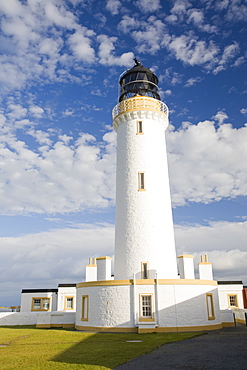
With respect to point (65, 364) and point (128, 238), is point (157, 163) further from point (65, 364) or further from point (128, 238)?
point (65, 364)

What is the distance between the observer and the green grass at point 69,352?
9791 millimetres

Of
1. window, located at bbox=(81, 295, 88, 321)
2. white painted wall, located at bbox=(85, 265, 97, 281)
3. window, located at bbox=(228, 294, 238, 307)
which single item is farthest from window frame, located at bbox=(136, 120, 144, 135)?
window, located at bbox=(228, 294, 238, 307)

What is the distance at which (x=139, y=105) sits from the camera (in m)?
24.0

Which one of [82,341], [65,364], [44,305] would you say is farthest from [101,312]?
[44,305]

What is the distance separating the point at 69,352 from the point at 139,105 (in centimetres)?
1738

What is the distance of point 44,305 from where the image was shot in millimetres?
30406

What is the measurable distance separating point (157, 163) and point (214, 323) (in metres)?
11.0

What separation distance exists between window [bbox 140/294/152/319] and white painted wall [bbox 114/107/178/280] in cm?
195

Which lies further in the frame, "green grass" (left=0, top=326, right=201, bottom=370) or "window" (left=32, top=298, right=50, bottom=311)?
"window" (left=32, top=298, right=50, bottom=311)

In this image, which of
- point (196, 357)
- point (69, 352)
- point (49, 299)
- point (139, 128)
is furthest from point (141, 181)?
point (49, 299)

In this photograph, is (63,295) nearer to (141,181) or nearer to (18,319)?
(18,319)

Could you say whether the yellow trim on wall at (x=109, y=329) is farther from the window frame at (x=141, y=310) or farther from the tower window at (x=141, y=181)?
the tower window at (x=141, y=181)

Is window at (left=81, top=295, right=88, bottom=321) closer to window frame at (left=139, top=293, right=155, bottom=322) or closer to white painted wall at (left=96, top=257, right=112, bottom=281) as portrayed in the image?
white painted wall at (left=96, top=257, right=112, bottom=281)

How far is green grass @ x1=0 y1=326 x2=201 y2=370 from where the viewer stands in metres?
9.79
